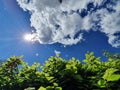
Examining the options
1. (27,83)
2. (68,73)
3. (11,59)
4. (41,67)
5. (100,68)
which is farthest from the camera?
(11,59)

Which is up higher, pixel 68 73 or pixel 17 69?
pixel 17 69

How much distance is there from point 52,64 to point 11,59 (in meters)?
3.36

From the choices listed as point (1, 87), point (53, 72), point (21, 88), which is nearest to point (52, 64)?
point (53, 72)

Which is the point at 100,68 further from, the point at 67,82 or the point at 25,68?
the point at 25,68

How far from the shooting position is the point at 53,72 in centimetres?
1047

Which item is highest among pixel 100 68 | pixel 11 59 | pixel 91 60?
pixel 11 59

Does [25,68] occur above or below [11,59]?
below

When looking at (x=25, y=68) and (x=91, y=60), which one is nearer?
(x=91, y=60)

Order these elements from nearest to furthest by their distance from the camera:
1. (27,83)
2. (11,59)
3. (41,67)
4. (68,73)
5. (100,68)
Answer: (68,73) < (100,68) < (27,83) < (41,67) < (11,59)

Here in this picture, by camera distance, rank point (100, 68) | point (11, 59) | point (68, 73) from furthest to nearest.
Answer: point (11, 59)
point (100, 68)
point (68, 73)

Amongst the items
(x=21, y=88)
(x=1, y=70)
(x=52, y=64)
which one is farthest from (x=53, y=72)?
(x=1, y=70)

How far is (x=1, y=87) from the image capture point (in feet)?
37.4

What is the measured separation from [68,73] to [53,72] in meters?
2.16

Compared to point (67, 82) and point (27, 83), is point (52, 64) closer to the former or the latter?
point (27, 83)
